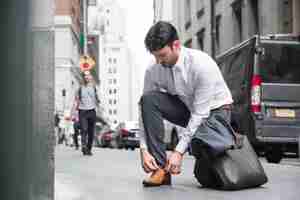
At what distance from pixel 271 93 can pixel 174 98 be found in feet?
22.8

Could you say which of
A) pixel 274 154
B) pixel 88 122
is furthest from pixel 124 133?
→ pixel 274 154

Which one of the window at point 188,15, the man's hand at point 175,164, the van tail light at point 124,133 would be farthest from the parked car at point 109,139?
the man's hand at point 175,164

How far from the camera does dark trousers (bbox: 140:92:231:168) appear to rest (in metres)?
5.26

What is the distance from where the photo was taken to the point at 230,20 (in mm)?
26750

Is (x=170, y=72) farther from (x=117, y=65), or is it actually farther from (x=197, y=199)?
(x=117, y=65)

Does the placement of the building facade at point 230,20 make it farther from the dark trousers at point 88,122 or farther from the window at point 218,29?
the dark trousers at point 88,122

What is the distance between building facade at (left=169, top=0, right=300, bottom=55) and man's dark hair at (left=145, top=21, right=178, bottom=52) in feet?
45.9

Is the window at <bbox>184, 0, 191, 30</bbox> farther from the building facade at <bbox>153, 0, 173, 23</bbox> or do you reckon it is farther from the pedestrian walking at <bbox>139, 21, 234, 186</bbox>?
the pedestrian walking at <bbox>139, 21, 234, 186</bbox>

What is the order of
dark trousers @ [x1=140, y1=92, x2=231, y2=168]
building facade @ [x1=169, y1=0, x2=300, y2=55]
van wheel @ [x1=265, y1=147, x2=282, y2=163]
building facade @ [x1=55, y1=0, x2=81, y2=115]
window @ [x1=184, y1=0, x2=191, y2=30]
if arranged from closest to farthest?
dark trousers @ [x1=140, y1=92, x2=231, y2=168] → van wheel @ [x1=265, y1=147, x2=282, y2=163] → building facade @ [x1=169, y1=0, x2=300, y2=55] → window @ [x1=184, y1=0, x2=191, y2=30] → building facade @ [x1=55, y1=0, x2=81, y2=115]

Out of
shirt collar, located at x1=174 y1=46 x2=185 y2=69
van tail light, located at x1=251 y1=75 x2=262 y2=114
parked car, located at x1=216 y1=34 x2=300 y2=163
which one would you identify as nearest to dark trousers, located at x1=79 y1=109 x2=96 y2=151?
parked car, located at x1=216 y1=34 x2=300 y2=163

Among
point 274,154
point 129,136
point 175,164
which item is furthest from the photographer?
point 129,136

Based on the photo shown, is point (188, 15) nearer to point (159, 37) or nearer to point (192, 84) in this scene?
point (192, 84)

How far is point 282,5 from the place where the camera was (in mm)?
20203

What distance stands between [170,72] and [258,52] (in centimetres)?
706
